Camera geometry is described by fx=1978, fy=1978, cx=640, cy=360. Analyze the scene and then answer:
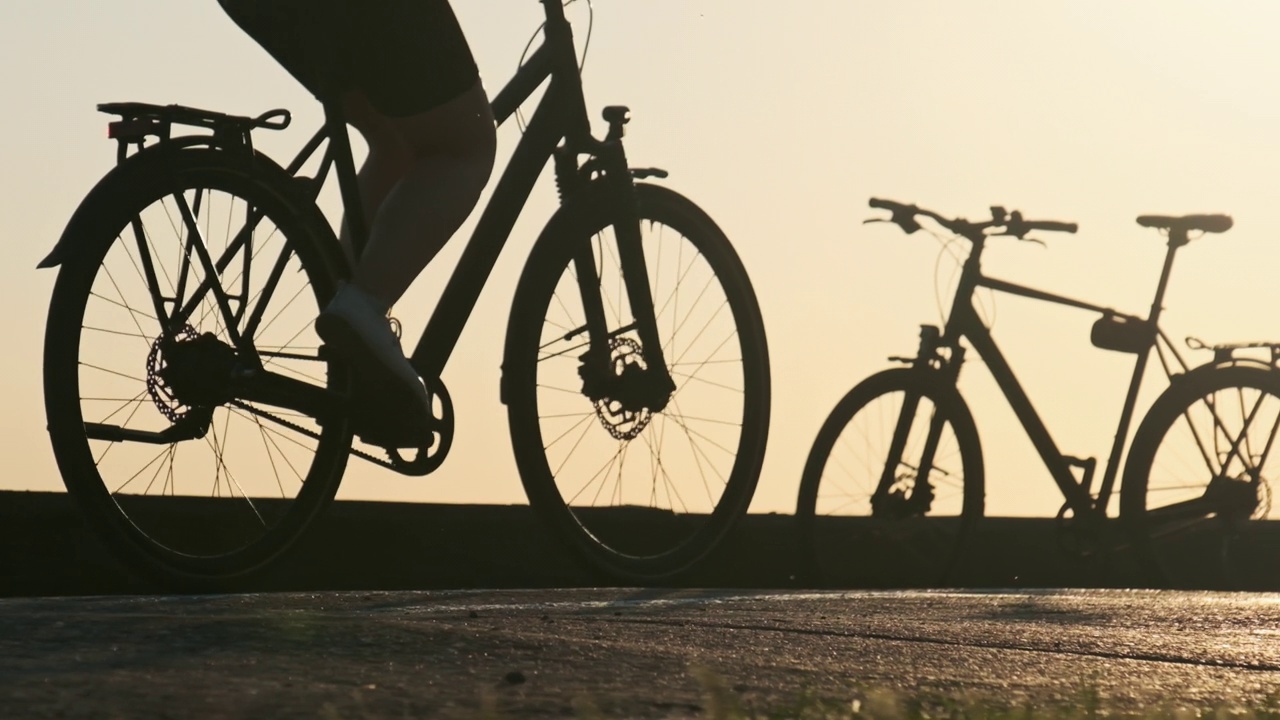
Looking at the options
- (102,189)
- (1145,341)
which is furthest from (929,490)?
(102,189)

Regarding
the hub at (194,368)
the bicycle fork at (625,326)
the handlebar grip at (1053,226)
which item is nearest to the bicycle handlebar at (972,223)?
the handlebar grip at (1053,226)

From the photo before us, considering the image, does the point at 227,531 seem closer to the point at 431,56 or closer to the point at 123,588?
the point at 123,588

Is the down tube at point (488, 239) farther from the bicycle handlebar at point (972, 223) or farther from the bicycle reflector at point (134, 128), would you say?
the bicycle handlebar at point (972, 223)

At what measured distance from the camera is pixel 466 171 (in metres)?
4.15

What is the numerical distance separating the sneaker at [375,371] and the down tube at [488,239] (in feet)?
0.77

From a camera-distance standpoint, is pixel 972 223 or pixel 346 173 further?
pixel 972 223

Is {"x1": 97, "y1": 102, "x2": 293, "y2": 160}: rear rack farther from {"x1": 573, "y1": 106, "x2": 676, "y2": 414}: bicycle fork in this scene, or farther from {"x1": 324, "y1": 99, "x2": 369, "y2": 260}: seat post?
{"x1": 573, "y1": 106, "x2": 676, "y2": 414}: bicycle fork

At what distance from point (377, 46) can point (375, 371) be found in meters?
0.65

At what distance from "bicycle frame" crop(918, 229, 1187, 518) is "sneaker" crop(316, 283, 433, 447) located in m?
3.96

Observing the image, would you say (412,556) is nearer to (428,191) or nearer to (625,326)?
(625,326)

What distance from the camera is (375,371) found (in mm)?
3975

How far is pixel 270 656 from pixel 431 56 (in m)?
1.64

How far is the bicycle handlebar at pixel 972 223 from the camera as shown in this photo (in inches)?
310

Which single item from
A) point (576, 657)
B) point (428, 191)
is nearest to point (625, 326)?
point (428, 191)
